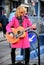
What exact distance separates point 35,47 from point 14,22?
5.45 ft

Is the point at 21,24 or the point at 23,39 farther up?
the point at 21,24

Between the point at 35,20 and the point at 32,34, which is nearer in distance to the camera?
the point at 32,34

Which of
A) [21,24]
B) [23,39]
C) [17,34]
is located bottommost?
[23,39]

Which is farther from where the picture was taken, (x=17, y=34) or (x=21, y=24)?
(x=21, y=24)

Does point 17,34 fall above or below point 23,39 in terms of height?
above

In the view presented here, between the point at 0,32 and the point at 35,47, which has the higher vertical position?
the point at 35,47

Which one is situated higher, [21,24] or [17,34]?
[21,24]

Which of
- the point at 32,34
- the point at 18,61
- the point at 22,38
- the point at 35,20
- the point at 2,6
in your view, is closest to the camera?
the point at 22,38

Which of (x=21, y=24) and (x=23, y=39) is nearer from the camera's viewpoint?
(x=23, y=39)

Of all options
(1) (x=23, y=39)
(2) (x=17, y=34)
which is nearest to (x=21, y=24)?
(2) (x=17, y=34)

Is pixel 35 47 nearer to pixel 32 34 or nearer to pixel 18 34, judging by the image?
pixel 32 34

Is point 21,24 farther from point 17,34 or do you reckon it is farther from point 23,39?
point 23,39

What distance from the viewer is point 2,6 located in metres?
30.7

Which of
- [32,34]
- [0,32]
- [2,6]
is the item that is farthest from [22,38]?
[2,6]
